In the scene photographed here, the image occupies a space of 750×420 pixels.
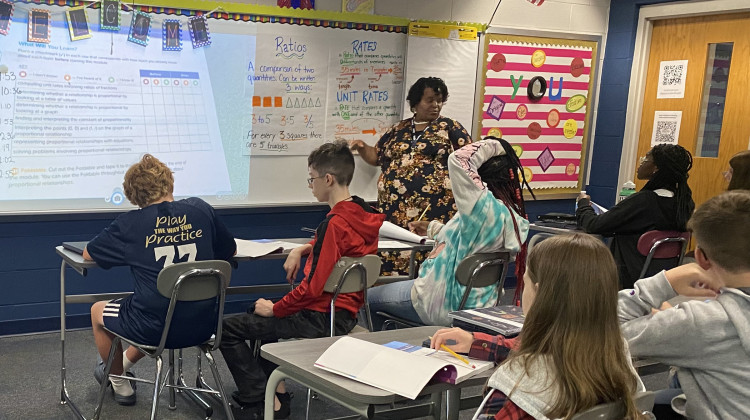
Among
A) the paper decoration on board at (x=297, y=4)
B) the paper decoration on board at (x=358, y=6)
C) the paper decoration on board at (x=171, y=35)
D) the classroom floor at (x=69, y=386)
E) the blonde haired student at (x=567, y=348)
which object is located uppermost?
the paper decoration on board at (x=358, y=6)

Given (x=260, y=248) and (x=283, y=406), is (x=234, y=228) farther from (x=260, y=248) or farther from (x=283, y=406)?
(x=283, y=406)

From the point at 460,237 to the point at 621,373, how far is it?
56.3 inches

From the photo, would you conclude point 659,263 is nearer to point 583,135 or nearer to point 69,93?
point 583,135

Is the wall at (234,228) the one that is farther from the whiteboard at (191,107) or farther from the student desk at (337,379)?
the student desk at (337,379)

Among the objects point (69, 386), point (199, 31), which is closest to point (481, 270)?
point (69, 386)

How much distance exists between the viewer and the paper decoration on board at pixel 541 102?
530 cm

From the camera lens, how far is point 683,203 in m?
3.77

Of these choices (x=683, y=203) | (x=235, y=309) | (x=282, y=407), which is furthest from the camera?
(x=235, y=309)

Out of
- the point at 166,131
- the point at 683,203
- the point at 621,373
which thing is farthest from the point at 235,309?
the point at 621,373

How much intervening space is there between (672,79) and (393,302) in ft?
11.5

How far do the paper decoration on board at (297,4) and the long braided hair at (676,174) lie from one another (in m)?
2.13

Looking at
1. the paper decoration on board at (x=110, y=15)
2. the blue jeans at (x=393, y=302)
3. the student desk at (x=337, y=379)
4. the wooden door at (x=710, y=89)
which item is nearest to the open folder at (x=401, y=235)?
the blue jeans at (x=393, y=302)

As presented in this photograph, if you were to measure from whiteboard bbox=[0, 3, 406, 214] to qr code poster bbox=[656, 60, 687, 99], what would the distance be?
82.1 inches

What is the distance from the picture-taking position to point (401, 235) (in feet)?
11.3
